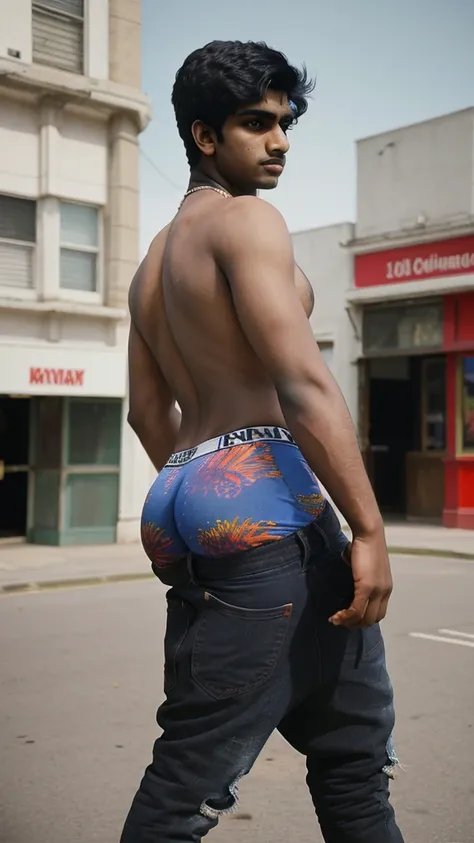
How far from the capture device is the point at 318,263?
1889 centimetres

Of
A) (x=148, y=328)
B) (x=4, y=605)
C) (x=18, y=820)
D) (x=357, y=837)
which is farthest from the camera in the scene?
(x=4, y=605)

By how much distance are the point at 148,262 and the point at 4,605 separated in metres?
7.58

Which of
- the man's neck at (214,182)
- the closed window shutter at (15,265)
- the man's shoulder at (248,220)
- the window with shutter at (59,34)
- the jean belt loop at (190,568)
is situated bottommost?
the jean belt loop at (190,568)

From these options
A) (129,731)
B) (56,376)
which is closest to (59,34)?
(56,376)

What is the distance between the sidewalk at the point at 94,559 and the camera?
11133 millimetres

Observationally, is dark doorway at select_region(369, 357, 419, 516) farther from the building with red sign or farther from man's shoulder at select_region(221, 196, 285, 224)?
man's shoulder at select_region(221, 196, 285, 224)

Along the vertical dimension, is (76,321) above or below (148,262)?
above

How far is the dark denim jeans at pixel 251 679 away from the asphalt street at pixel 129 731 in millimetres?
1546

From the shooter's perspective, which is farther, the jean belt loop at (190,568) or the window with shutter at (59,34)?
the window with shutter at (59,34)

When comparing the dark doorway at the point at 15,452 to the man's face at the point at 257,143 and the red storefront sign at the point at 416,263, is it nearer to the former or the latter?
the red storefront sign at the point at 416,263

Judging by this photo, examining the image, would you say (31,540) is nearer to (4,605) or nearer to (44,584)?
(44,584)

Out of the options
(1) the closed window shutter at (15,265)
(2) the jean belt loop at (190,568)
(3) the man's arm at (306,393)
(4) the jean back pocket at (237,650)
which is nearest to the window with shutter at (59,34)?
(1) the closed window shutter at (15,265)

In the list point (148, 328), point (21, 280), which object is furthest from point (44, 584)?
point (148, 328)

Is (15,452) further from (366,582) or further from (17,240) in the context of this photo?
(366,582)
